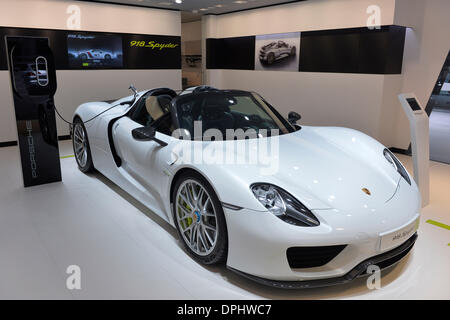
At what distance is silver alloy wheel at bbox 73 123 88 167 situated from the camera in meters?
4.20

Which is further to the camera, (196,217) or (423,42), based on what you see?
(423,42)

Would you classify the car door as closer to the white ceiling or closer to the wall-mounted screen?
the wall-mounted screen

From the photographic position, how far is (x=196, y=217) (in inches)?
92.4

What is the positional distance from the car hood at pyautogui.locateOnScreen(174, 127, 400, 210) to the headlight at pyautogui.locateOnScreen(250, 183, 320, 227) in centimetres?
3

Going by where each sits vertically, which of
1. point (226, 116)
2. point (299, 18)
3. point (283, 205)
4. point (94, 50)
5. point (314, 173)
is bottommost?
point (283, 205)

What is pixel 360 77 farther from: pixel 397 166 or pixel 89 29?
pixel 89 29

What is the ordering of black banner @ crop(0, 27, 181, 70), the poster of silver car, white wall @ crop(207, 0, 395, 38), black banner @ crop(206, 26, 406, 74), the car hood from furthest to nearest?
the poster of silver car < black banner @ crop(0, 27, 181, 70) < white wall @ crop(207, 0, 395, 38) < black banner @ crop(206, 26, 406, 74) < the car hood

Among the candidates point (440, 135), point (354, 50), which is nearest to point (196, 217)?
point (354, 50)

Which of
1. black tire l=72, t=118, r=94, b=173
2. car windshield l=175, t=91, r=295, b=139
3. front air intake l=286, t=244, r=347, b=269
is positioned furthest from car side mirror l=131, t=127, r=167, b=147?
black tire l=72, t=118, r=94, b=173

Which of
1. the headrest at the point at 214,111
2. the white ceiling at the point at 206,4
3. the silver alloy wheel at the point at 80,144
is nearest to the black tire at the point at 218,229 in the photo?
the headrest at the point at 214,111

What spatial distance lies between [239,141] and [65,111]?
490 centimetres

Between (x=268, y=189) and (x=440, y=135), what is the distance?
18.8 feet

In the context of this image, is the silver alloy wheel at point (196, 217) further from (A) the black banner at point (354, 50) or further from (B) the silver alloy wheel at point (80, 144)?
(A) the black banner at point (354, 50)

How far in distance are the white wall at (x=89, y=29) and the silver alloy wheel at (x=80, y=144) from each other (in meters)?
2.22
